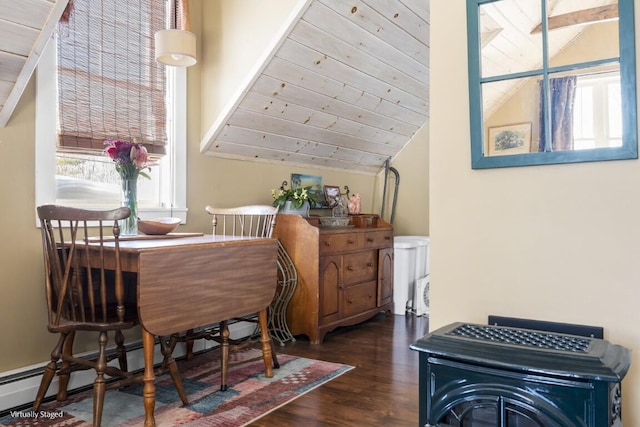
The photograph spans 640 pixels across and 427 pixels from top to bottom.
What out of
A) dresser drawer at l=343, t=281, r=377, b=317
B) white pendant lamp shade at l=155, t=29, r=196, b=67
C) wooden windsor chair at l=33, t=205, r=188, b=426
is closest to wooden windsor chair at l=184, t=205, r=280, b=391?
wooden windsor chair at l=33, t=205, r=188, b=426

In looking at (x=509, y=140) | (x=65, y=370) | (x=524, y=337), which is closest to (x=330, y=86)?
(x=509, y=140)

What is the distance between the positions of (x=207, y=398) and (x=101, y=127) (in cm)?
151

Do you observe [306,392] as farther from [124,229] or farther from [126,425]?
[124,229]

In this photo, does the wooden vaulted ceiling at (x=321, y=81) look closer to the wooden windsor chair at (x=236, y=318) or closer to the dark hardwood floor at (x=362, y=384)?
the wooden windsor chair at (x=236, y=318)

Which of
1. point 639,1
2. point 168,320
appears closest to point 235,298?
→ point 168,320

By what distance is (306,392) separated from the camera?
8.03 feet

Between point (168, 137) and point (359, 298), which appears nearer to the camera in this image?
point (168, 137)

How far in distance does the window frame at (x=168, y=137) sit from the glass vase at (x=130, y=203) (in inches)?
11.3

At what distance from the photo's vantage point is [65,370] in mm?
2227

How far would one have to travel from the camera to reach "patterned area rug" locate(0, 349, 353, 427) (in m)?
2.12

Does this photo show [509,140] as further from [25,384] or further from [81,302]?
[25,384]

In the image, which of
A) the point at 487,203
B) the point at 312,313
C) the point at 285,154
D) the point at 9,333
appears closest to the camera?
the point at 487,203

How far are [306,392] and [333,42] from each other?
6.81ft

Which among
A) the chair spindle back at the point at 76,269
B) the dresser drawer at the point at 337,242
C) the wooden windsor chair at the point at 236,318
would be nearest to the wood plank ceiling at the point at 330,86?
the wooden windsor chair at the point at 236,318
